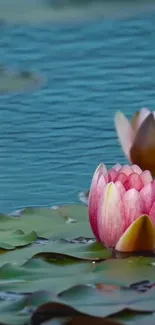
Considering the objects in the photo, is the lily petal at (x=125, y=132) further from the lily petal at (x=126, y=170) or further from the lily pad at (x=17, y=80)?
the lily pad at (x=17, y=80)

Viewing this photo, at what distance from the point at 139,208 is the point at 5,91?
130cm

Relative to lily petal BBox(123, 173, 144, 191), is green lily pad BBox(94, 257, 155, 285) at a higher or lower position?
lower

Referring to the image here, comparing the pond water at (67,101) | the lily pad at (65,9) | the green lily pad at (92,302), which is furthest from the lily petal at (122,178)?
the lily pad at (65,9)

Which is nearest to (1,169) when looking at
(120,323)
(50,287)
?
(50,287)

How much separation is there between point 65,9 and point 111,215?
6.51 ft

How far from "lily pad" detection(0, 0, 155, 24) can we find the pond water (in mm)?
31

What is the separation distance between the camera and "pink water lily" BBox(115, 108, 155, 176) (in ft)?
7.91

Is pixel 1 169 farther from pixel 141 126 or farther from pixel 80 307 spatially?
pixel 80 307

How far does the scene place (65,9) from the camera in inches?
151

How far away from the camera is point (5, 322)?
5.41 ft

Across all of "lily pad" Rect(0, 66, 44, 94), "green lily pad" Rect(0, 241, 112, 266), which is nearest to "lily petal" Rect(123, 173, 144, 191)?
"green lily pad" Rect(0, 241, 112, 266)

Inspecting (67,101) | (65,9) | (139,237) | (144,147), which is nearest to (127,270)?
(139,237)

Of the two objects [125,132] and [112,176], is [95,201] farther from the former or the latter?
[125,132]

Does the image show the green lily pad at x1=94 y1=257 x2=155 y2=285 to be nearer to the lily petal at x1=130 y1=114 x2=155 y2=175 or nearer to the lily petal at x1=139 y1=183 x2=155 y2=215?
the lily petal at x1=139 y1=183 x2=155 y2=215
